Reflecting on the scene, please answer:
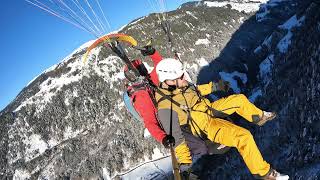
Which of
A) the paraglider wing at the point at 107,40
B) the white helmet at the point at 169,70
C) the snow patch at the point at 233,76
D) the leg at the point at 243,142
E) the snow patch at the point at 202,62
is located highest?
the snow patch at the point at 202,62

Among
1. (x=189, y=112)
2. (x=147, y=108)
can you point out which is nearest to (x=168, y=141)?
(x=189, y=112)

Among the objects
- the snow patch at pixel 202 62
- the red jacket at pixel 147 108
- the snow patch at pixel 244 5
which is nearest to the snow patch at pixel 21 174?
the snow patch at pixel 202 62

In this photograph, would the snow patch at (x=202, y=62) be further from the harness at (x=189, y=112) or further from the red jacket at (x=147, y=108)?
the harness at (x=189, y=112)

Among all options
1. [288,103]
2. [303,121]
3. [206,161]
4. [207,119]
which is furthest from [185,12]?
[207,119]

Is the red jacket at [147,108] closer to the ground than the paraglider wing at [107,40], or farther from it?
closer to the ground

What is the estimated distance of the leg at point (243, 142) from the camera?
28.1 ft

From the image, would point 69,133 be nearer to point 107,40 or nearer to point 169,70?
point 107,40

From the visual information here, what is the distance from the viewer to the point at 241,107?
9.46 meters

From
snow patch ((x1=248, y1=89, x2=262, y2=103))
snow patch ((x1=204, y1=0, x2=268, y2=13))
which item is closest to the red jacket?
snow patch ((x1=248, y1=89, x2=262, y2=103))

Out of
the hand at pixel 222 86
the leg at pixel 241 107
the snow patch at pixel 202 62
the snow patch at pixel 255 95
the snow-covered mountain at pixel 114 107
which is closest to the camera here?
the leg at pixel 241 107

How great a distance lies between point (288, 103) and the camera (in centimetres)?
7719

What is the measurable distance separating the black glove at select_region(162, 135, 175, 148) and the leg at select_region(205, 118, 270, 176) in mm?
1247

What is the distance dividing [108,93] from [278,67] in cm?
4186

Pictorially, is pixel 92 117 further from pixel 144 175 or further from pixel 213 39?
pixel 213 39
